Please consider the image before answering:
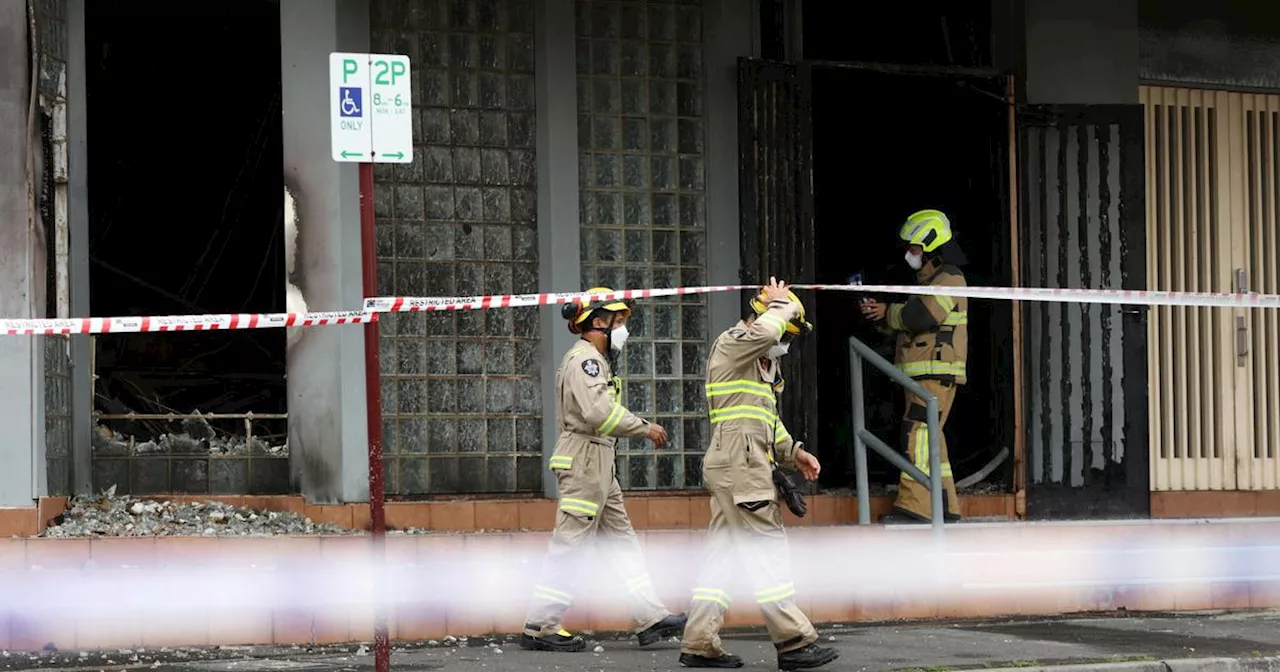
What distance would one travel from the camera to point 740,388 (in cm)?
944

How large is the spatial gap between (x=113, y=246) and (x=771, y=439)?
15.9 ft

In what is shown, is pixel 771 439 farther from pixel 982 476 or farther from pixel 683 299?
pixel 982 476

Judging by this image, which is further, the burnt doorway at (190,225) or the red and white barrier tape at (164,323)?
the burnt doorway at (190,225)

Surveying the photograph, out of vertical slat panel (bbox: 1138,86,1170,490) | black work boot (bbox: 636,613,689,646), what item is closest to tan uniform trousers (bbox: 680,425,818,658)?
black work boot (bbox: 636,613,689,646)

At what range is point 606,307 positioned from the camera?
33.4 ft

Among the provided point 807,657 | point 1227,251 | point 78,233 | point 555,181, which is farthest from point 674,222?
point 1227,251

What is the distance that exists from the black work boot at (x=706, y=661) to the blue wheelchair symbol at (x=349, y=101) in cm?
306

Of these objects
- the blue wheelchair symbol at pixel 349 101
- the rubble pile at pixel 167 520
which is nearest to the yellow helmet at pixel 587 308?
the rubble pile at pixel 167 520

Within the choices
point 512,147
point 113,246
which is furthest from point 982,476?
point 113,246

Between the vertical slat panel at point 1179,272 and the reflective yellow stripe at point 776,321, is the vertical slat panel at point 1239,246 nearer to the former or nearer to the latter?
the vertical slat panel at point 1179,272

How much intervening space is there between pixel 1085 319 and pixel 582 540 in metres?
4.44

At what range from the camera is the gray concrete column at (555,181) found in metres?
11.9

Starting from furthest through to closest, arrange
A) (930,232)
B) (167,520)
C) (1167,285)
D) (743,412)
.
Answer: (1167,285), (930,232), (167,520), (743,412)

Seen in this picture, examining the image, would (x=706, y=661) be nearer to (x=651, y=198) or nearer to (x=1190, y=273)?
(x=651, y=198)
